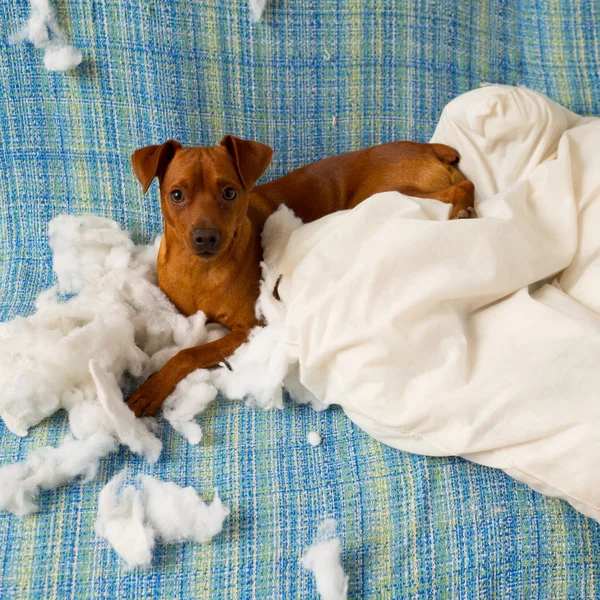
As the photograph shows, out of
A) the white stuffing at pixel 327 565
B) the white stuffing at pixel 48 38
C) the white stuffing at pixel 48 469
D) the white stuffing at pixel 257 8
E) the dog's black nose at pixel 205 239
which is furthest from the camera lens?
the white stuffing at pixel 257 8

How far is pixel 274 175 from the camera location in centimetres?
266

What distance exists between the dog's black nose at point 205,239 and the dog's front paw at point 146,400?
0.46 metres

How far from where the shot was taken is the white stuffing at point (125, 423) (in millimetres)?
1673

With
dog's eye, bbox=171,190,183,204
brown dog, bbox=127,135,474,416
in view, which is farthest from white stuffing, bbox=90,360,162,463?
dog's eye, bbox=171,190,183,204

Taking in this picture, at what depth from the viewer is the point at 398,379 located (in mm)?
1674

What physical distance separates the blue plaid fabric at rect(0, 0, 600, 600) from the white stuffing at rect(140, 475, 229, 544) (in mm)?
40

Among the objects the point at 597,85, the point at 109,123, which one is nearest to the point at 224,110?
the point at 109,123

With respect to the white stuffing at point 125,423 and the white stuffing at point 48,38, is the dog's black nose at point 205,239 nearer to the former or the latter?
the white stuffing at point 125,423

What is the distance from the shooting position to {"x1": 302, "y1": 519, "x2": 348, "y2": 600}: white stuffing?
4.66 feet

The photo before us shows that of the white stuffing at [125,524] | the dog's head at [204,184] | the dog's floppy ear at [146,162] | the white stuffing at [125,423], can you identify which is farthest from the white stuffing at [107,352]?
the dog's floppy ear at [146,162]

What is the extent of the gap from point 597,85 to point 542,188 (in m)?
0.85

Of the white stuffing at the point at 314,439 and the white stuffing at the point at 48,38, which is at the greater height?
the white stuffing at the point at 48,38

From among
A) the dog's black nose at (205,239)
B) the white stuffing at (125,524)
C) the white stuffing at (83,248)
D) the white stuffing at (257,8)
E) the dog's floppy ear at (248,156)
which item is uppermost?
the white stuffing at (257,8)

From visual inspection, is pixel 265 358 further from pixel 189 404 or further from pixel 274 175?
pixel 274 175
